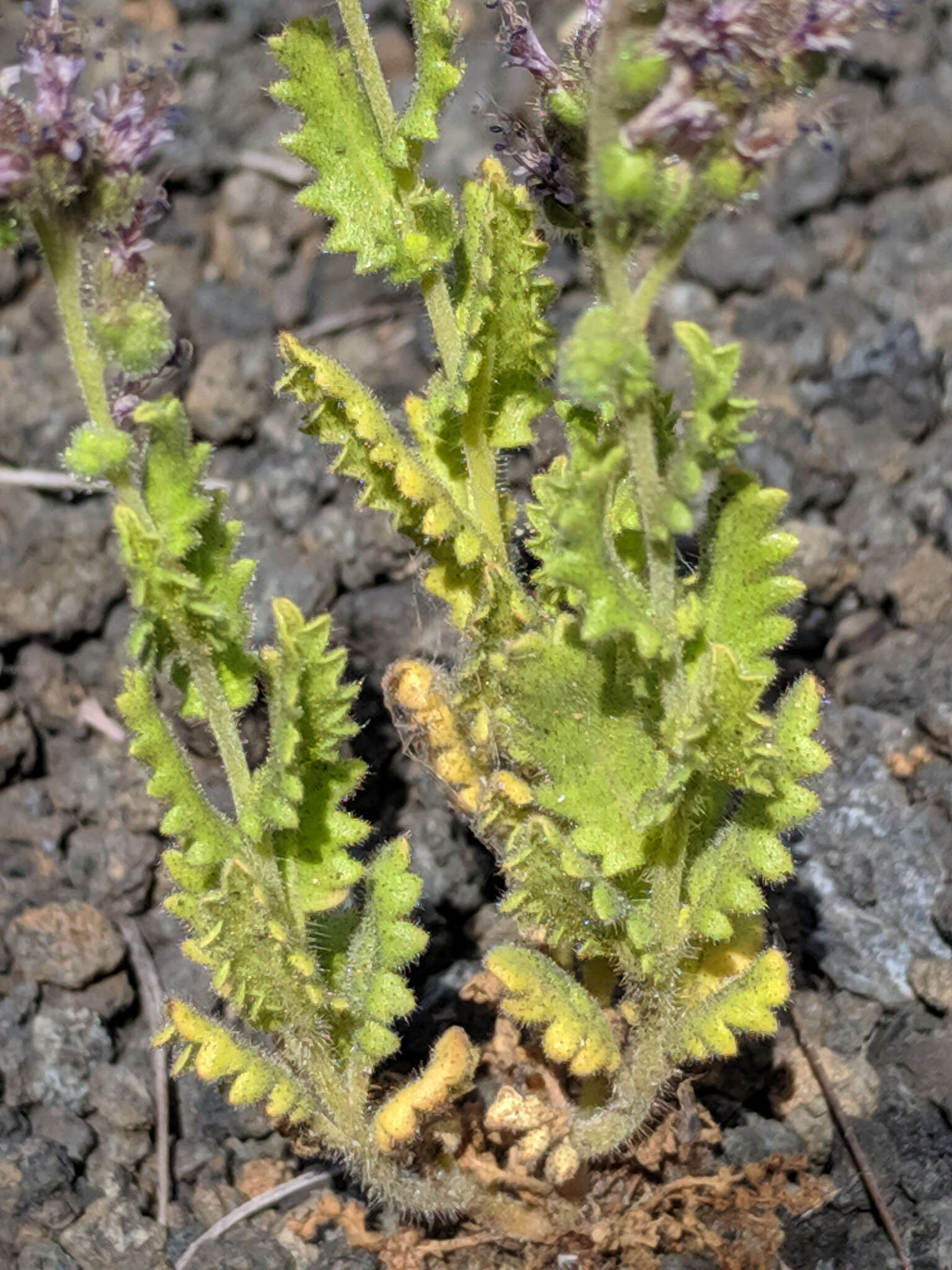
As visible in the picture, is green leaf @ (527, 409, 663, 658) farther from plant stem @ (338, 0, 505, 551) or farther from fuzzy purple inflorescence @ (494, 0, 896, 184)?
plant stem @ (338, 0, 505, 551)

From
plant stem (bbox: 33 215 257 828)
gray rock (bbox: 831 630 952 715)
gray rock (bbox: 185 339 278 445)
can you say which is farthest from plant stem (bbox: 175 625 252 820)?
gray rock (bbox: 185 339 278 445)

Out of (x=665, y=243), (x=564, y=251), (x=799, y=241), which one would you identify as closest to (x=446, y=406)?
(x=665, y=243)

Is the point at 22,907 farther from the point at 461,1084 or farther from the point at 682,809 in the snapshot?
the point at 682,809

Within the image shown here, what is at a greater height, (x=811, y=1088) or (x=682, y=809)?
(x=682, y=809)

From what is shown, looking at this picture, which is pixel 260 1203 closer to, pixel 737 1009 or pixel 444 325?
pixel 737 1009

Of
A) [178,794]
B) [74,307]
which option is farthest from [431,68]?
[178,794]

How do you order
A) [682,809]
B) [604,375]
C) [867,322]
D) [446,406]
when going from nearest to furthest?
[604,375] → [682,809] → [446,406] → [867,322]

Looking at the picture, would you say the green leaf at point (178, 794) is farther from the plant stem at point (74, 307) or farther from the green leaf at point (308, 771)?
the plant stem at point (74, 307)
